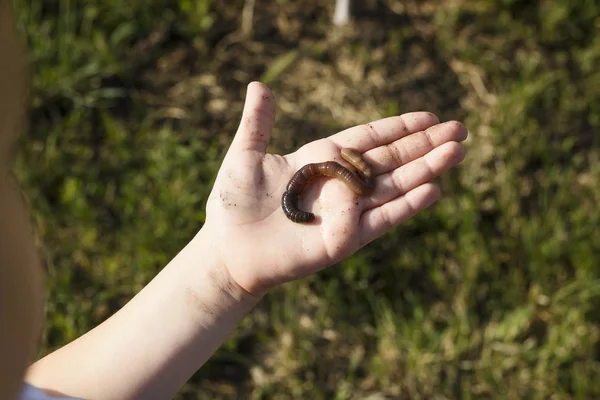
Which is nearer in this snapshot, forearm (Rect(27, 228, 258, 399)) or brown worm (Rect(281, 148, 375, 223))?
forearm (Rect(27, 228, 258, 399))

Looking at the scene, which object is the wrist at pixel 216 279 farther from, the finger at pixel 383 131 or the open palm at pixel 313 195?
the finger at pixel 383 131

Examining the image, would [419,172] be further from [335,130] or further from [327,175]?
[335,130]

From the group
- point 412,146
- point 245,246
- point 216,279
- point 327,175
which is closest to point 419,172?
point 412,146

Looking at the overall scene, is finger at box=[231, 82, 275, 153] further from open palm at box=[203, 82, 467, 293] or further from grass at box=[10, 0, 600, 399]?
grass at box=[10, 0, 600, 399]

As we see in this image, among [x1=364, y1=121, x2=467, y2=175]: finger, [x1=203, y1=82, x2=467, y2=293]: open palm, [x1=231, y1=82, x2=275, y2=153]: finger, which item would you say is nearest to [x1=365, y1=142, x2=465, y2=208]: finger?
[x1=203, y1=82, x2=467, y2=293]: open palm

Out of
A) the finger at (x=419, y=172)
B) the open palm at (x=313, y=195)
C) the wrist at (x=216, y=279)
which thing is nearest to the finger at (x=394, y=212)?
the open palm at (x=313, y=195)

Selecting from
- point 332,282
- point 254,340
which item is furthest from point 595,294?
point 254,340
